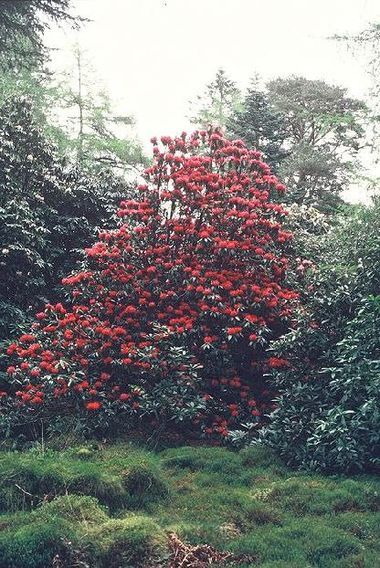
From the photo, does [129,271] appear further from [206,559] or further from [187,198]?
[206,559]

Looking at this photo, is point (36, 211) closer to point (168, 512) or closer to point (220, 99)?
point (168, 512)

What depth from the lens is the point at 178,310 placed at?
8.16m

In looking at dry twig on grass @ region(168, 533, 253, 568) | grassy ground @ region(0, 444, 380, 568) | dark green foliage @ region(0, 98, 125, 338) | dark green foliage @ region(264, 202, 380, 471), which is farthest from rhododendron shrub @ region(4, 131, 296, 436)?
dry twig on grass @ region(168, 533, 253, 568)

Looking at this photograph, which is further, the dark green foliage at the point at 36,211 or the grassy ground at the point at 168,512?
the dark green foliage at the point at 36,211

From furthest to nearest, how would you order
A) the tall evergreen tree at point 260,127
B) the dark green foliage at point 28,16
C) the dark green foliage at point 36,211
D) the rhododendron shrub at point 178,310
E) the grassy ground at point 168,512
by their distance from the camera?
the tall evergreen tree at point 260,127 < the dark green foliage at point 36,211 < the rhododendron shrub at point 178,310 < the dark green foliage at point 28,16 < the grassy ground at point 168,512

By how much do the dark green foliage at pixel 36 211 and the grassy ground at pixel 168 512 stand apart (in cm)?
441

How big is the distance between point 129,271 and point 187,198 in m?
1.50

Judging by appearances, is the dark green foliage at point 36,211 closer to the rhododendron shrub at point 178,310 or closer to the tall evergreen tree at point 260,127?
the rhododendron shrub at point 178,310

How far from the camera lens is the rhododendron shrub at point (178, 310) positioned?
7.50m

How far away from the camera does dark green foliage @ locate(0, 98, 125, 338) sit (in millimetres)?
9805

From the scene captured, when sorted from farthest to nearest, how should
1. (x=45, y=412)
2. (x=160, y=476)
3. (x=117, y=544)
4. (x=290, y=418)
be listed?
(x=45, y=412)
(x=290, y=418)
(x=160, y=476)
(x=117, y=544)

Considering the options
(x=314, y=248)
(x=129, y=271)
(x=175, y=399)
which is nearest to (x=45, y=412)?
(x=175, y=399)

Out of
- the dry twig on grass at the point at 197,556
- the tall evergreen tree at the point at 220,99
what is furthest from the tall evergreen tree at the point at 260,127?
the dry twig on grass at the point at 197,556

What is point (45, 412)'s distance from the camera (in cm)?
758
